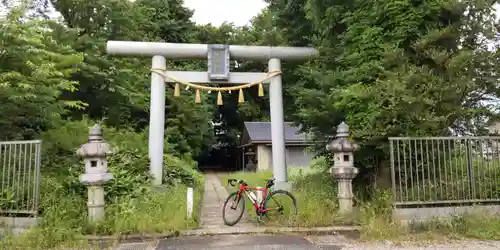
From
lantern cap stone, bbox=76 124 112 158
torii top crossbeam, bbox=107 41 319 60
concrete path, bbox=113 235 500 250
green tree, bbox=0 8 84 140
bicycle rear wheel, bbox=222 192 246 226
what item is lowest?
concrete path, bbox=113 235 500 250

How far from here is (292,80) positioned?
40.6 feet

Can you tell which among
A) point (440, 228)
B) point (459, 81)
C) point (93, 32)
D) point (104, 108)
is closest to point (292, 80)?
point (459, 81)

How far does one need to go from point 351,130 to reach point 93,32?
12.6 metres

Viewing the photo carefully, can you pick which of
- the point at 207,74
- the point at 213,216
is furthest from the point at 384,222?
the point at 207,74

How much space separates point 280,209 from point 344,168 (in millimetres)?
1569

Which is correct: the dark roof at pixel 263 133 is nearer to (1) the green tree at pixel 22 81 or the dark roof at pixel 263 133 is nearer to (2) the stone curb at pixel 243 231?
(2) the stone curb at pixel 243 231

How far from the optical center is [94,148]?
7207 millimetres

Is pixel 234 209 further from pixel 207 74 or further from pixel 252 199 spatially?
pixel 207 74

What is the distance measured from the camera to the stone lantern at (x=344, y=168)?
25.2 ft

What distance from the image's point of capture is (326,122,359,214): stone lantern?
7.69 metres

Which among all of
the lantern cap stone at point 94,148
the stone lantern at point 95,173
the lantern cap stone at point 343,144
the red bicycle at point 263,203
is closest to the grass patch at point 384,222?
the red bicycle at point 263,203

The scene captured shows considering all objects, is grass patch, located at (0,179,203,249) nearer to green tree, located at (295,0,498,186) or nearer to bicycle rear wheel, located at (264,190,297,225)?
bicycle rear wheel, located at (264,190,297,225)

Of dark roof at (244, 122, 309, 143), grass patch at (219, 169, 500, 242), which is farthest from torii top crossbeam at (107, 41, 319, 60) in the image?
dark roof at (244, 122, 309, 143)

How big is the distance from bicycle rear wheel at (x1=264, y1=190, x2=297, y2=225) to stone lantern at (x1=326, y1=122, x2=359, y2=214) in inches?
39.4
